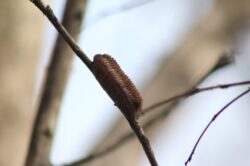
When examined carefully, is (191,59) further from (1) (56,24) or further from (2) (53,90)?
(1) (56,24)

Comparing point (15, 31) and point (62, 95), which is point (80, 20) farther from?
point (15, 31)

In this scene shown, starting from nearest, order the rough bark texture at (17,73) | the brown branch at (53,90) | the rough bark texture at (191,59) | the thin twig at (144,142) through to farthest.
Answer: the thin twig at (144,142) → the brown branch at (53,90) → the rough bark texture at (17,73) → the rough bark texture at (191,59)

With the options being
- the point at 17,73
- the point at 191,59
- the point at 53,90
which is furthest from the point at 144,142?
the point at 191,59

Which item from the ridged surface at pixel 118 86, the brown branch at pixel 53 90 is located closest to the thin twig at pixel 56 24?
the ridged surface at pixel 118 86

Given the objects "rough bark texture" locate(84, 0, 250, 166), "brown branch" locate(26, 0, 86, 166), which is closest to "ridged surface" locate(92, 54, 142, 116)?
"brown branch" locate(26, 0, 86, 166)

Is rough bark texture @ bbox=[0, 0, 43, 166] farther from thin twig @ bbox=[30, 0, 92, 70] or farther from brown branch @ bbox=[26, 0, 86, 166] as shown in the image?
thin twig @ bbox=[30, 0, 92, 70]

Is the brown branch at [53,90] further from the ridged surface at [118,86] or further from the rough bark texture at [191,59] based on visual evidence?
the rough bark texture at [191,59]
